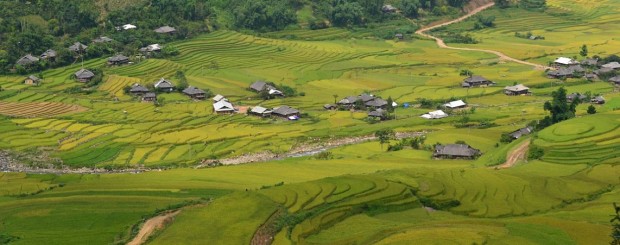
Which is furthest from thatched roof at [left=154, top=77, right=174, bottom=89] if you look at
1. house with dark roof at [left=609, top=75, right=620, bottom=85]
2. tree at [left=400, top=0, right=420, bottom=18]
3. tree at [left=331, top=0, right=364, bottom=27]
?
tree at [left=400, top=0, right=420, bottom=18]

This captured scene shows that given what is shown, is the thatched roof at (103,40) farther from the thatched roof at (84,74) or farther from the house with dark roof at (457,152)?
the house with dark roof at (457,152)

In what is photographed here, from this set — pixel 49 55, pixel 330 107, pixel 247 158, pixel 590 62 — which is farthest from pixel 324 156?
pixel 590 62

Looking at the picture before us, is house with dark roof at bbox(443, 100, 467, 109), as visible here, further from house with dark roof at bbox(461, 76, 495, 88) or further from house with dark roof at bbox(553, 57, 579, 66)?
house with dark roof at bbox(553, 57, 579, 66)

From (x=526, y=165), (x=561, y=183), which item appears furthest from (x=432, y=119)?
(x=561, y=183)

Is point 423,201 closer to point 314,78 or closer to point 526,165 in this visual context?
point 526,165

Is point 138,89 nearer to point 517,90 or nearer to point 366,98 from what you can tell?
point 366,98
